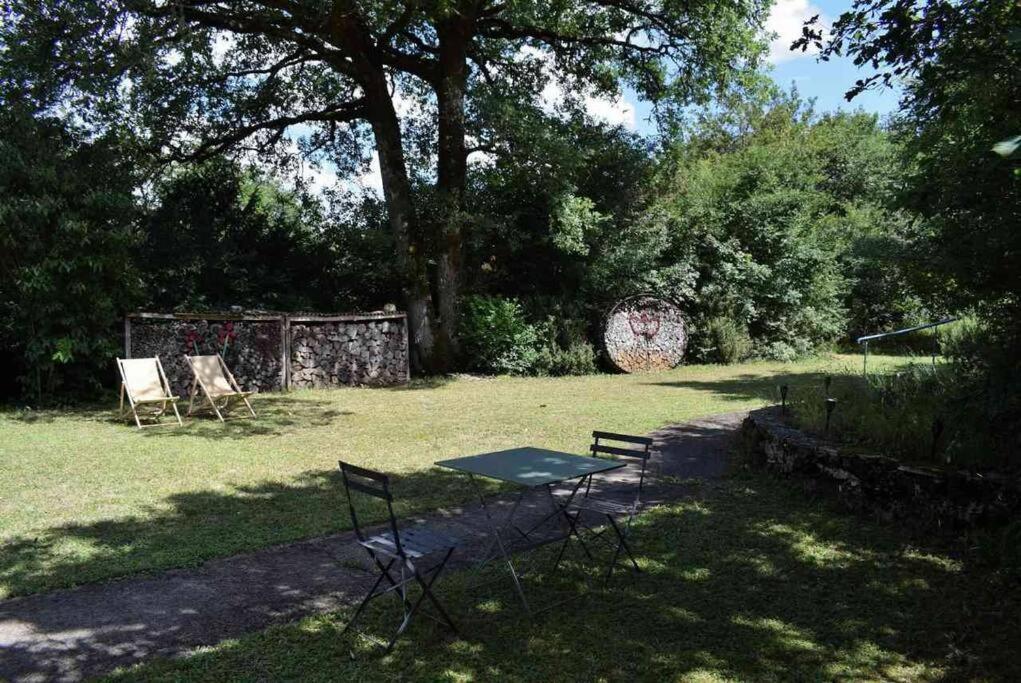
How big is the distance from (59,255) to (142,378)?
231cm

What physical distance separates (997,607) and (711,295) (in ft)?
45.1

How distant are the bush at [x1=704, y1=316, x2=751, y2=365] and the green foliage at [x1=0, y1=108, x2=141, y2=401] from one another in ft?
39.0

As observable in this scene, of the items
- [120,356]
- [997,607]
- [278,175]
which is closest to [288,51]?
[278,175]

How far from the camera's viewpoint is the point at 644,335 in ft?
54.3

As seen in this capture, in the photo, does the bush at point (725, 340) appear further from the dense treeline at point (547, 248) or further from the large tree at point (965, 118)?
the large tree at point (965, 118)

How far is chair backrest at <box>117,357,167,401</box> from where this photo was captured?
1037 centimetres

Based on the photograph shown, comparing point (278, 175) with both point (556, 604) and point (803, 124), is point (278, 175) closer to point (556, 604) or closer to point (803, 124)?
point (556, 604)

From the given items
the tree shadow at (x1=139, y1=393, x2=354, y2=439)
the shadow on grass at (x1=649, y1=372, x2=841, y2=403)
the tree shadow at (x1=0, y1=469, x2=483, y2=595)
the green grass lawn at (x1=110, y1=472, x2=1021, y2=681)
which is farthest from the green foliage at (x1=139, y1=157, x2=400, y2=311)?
the green grass lawn at (x1=110, y1=472, x2=1021, y2=681)

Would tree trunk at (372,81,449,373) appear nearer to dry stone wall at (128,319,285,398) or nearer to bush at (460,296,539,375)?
bush at (460,296,539,375)

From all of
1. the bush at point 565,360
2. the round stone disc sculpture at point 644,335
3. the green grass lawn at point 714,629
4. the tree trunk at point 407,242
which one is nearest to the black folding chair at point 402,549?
the green grass lawn at point 714,629

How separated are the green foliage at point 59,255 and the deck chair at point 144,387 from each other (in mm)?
1213

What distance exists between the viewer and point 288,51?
54.0 ft

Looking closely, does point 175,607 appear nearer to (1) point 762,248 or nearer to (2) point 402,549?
(2) point 402,549

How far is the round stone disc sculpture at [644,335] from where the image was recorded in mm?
16297
